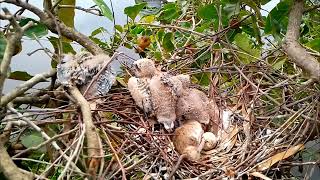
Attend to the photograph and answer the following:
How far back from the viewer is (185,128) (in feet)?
3.22

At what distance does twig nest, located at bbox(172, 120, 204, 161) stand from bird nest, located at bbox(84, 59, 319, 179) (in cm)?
1

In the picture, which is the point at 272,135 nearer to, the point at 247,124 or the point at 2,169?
the point at 247,124

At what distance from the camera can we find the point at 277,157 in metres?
0.91

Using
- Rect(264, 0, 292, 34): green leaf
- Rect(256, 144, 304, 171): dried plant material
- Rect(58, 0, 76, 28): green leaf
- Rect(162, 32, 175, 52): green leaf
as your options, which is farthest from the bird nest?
Rect(162, 32, 175, 52): green leaf

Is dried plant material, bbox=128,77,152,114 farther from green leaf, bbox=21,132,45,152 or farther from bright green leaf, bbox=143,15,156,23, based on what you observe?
bright green leaf, bbox=143,15,156,23

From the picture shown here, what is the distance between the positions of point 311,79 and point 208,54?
19.3 inches

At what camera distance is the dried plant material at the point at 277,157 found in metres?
0.90

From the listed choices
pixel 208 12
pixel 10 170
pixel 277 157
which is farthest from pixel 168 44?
pixel 10 170

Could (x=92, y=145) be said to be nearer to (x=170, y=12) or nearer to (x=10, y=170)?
(x=10, y=170)

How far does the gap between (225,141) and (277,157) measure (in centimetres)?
14

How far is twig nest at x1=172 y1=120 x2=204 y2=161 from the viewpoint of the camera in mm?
939

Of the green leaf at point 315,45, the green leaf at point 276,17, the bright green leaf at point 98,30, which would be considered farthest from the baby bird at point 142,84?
the bright green leaf at point 98,30

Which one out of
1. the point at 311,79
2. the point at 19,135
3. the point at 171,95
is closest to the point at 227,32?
the point at 171,95

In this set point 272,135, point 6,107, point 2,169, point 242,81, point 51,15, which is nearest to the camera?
point 2,169
